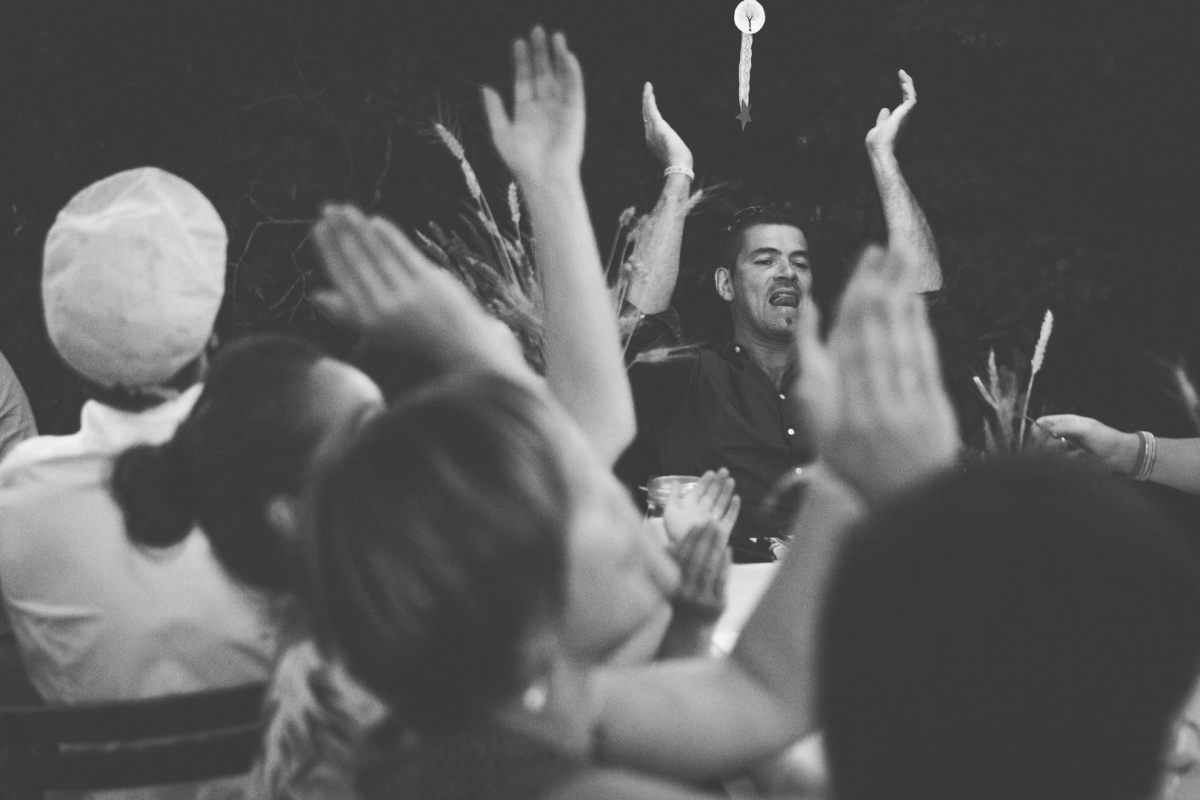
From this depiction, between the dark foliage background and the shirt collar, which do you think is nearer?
the shirt collar

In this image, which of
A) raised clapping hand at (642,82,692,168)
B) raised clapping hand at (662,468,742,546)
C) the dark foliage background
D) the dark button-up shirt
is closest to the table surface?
raised clapping hand at (662,468,742,546)

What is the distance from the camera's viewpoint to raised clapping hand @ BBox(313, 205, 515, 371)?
3.52 feet

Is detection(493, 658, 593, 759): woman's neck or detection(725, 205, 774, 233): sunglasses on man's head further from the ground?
detection(493, 658, 593, 759): woman's neck

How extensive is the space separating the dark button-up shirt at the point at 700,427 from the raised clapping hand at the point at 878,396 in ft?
7.32

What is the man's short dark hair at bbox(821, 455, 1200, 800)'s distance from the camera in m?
0.59

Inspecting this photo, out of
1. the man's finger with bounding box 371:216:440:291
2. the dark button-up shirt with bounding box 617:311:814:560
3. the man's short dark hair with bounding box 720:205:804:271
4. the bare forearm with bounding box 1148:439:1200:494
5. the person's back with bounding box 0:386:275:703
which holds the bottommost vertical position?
the dark button-up shirt with bounding box 617:311:814:560

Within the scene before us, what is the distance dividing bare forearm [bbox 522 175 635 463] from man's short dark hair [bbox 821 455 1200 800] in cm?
59

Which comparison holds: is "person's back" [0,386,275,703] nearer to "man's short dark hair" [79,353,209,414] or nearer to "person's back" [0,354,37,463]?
"man's short dark hair" [79,353,209,414]

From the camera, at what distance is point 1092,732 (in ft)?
1.97

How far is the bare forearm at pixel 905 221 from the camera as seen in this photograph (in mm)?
2938

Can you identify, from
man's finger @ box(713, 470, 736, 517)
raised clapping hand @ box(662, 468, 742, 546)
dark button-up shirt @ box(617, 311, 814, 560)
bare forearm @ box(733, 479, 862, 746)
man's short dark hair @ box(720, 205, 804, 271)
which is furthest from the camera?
man's short dark hair @ box(720, 205, 804, 271)

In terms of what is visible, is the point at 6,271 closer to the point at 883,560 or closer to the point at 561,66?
the point at 561,66

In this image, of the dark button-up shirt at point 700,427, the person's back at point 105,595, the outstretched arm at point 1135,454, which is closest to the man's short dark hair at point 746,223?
the dark button-up shirt at point 700,427

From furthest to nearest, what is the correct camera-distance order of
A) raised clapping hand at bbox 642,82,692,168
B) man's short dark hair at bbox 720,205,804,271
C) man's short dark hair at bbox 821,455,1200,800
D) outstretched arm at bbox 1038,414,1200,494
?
1. man's short dark hair at bbox 720,205,804,271
2. raised clapping hand at bbox 642,82,692,168
3. outstretched arm at bbox 1038,414,1200,494
4. man's short dark hair at bbox 821,455,1200,800
